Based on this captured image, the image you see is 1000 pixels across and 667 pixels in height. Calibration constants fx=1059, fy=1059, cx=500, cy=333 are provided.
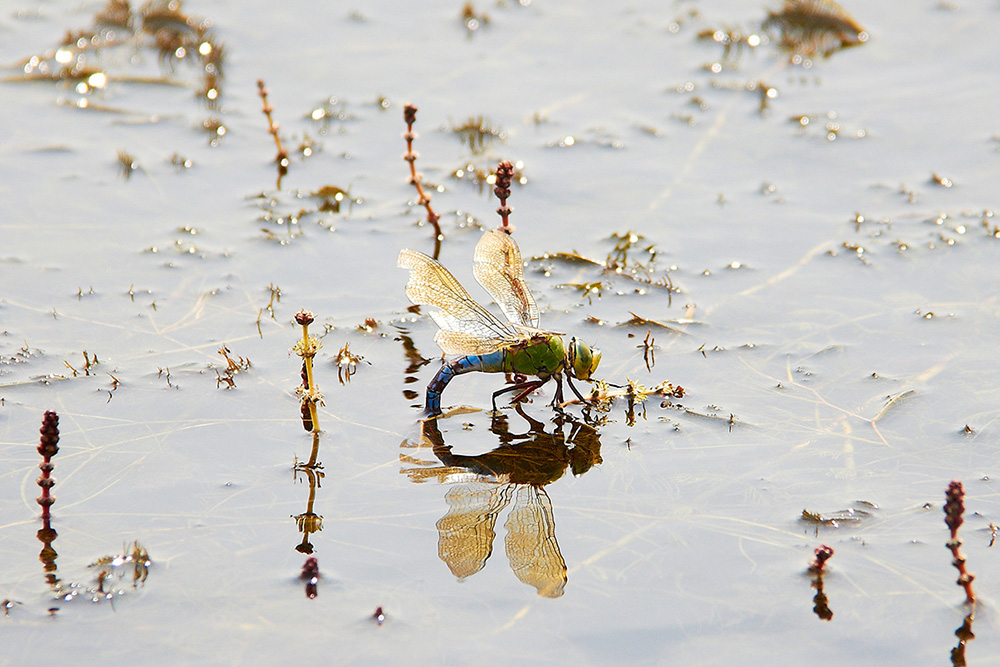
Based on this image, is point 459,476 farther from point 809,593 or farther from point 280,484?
point 809,593

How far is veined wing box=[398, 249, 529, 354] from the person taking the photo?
446 centimetres

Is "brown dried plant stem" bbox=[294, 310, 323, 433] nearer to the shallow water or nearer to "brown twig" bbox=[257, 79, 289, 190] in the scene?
the shallow water

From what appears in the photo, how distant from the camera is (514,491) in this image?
13.1 ft

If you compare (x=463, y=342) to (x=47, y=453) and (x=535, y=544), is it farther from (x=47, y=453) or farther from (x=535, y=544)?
(x=47, y=453)

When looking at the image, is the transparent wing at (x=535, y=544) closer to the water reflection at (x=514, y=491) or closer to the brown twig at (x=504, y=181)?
the water reflection at (x=514, y=491)

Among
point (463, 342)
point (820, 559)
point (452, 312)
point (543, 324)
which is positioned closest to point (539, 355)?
point (463, 342)

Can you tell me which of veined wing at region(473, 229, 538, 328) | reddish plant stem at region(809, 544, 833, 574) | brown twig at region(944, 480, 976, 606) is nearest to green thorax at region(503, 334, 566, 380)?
veined wing at region(473, 229, 538, 328)

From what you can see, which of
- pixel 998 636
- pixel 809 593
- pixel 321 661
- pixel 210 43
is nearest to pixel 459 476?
pixel 321 661

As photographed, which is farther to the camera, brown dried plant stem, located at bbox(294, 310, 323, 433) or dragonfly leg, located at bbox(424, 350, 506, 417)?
dragonfly leg, located at bbox(424, 350, 506, 417)

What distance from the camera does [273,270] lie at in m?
5.56

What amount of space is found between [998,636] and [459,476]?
191cm

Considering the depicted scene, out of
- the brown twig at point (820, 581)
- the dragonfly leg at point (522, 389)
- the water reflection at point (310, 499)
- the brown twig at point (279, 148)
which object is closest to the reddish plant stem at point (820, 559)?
the brown twig at point (820, 581)

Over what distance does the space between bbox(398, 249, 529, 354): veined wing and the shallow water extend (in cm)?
28

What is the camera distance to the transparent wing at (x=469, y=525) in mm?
3600
